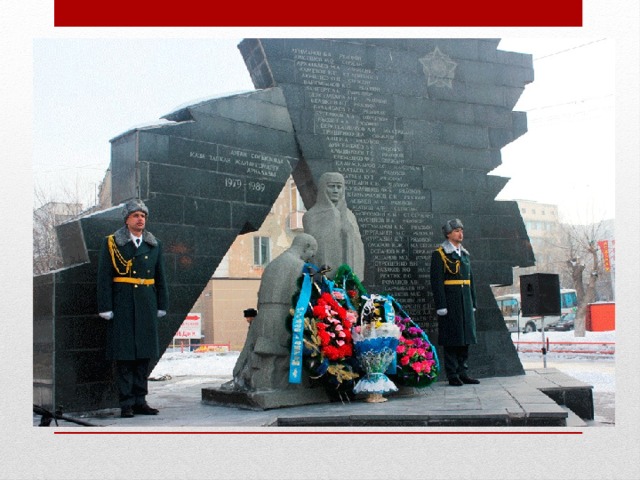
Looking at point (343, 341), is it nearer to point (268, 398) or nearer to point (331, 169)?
point (268, 398)

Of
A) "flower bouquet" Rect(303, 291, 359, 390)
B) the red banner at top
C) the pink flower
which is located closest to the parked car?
the pink flower

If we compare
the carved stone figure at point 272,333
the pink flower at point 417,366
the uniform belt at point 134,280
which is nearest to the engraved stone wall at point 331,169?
the uniform belt at point 134,280

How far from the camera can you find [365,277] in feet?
27.6

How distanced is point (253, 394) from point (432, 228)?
138 inches

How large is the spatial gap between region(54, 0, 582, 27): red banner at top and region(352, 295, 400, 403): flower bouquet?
2.57m

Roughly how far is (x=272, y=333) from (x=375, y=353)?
35.5 inches

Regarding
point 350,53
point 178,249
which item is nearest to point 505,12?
point 350,53

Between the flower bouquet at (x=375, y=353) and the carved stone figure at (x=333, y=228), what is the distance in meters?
1.03

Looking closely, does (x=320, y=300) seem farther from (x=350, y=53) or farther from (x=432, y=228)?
(x=350, y=53)

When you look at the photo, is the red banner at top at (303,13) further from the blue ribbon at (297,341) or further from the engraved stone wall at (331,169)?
the blue ribbon at (297,341)

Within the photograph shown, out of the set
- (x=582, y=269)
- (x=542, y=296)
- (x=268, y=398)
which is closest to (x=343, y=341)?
(x=268, y=398)

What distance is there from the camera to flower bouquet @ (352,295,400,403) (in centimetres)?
636

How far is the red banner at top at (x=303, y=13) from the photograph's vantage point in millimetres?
5664
